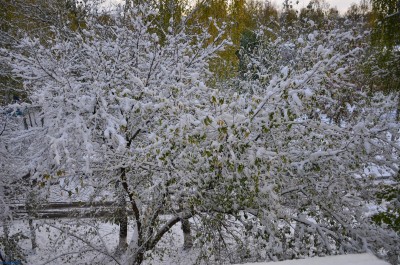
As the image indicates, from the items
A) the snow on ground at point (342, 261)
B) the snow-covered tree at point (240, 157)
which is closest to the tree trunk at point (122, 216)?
the snow-covered tree at point (240, 157)

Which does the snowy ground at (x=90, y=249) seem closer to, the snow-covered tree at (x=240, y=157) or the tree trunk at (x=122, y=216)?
the tree trunk at (x=122, y=216)

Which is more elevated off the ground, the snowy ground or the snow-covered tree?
the snow-covered tree

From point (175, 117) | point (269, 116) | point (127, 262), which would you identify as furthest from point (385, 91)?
point (127, 262)

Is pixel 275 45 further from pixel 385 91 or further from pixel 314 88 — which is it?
pixel 314 88

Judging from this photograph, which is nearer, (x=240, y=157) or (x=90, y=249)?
(x=240, y=157)

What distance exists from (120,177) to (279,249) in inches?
125

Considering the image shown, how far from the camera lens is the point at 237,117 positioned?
404cm

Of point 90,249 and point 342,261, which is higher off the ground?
point 342,261

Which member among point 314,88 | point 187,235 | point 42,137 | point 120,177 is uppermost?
point 314,88

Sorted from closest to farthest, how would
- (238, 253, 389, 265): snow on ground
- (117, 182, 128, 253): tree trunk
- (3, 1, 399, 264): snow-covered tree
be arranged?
(238, 253, 389, 265): snow on ground
(3, 1, 399, 264): snow-covered tree
(117, 182, 128, 253): tree trunk

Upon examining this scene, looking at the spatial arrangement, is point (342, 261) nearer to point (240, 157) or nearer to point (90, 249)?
point (240, 157)

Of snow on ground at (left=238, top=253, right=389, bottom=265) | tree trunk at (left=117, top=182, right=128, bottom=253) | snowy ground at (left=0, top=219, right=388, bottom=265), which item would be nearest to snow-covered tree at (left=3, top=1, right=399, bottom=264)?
tree trunk at (left=117, top=182, right=128, bottom=253)

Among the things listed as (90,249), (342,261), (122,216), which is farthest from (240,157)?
(122,216)

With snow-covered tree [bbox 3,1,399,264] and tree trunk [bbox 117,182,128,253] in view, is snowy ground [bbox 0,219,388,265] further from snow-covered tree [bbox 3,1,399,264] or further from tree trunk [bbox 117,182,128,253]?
snow-covered tree [bbox 3,1,399,264]
